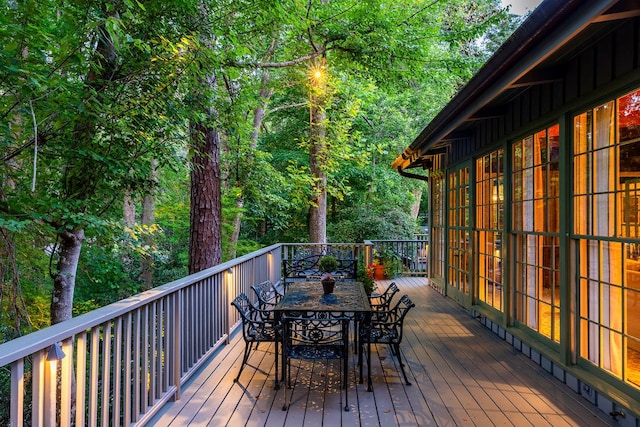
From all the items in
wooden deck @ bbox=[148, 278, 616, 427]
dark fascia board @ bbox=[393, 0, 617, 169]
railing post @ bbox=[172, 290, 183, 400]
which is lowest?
wooden deck @ bbox=[148, 278, 616, 427]

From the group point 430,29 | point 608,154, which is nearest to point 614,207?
point 608,154

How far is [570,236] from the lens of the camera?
3.21 meters

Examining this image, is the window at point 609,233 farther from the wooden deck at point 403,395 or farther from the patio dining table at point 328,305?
the patio dining table at point 328,305

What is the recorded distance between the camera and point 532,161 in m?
3.98

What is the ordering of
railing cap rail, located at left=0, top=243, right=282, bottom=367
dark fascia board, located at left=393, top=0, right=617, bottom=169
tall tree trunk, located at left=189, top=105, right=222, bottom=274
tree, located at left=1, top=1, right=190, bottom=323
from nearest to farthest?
railing cap rail, located at left=0, top=243, right=282, bottom=367 → dark fascia board, located at left=393, top=0, right=617, bottom=169 → tree, located at left=1, top=1, right=190, bottom=323 → tall tree trunk, located at left=189, top=105, right=222, bottom=274

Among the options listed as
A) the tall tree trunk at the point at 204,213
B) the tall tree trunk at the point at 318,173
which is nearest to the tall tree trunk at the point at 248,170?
the tall tree trunk at the point at 318,173

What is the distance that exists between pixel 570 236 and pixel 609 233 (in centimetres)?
44

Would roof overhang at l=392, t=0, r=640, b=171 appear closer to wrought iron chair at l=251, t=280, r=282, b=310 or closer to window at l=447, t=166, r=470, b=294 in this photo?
window at l=447, t=166, r=470, b=294

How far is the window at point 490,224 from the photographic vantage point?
4.81m

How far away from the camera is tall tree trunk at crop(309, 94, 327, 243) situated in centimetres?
1149

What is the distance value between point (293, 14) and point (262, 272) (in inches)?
165

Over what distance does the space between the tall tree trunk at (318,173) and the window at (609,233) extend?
8591mm

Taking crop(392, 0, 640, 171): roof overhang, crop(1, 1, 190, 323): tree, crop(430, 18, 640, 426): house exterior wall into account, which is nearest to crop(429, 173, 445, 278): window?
crop(430, 18, 640, 426): house exterior wall

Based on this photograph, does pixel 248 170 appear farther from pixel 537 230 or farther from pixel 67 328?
pixel 67 328
